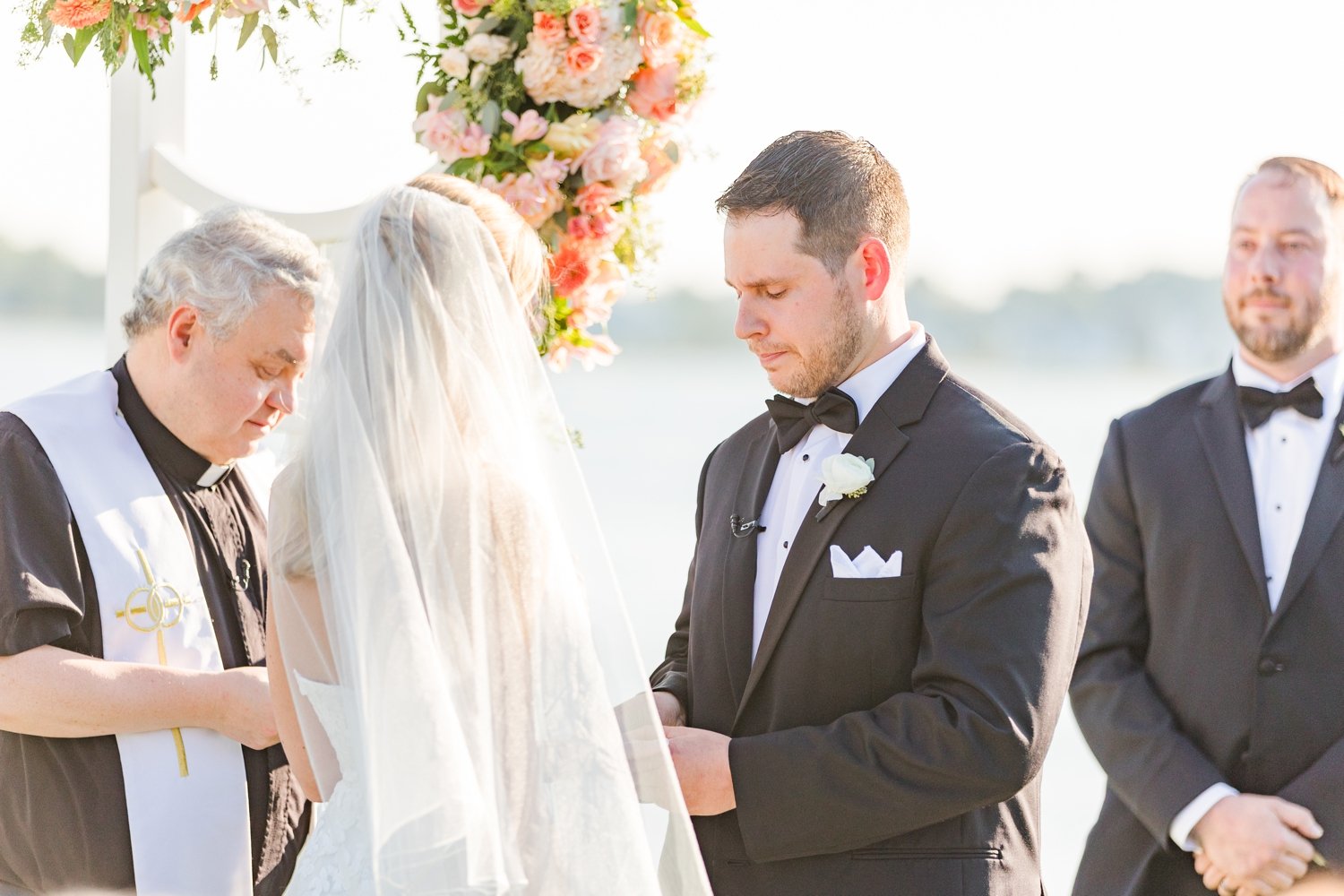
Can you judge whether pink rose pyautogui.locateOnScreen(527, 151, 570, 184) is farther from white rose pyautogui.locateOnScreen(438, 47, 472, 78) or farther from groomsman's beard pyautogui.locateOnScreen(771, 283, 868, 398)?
groomsman's beard pyautogui.locateOnScreen(771, 283, 868, 398)

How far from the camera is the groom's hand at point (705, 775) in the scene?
8.35ft

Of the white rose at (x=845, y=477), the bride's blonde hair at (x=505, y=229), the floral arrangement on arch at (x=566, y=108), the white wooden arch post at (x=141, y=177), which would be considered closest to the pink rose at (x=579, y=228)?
the floral arrangement on arch at (x=566, y=108)

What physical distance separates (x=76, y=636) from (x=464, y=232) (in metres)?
1.28

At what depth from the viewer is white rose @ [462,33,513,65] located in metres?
3.37

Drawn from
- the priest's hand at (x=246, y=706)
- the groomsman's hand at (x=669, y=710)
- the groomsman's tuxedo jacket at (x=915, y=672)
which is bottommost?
the priest's hand at (x=246, y=706)

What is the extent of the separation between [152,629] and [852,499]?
1.51 m

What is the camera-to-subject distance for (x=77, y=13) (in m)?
3.38

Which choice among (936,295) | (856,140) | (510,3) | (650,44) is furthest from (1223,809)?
(936,295)

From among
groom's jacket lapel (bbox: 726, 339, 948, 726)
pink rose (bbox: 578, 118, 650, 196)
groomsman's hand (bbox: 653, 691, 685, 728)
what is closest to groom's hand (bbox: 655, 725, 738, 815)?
groom's jacket lapel (bbox: 726, 339, 948, 726)

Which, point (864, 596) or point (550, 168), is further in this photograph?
point (550, 168)

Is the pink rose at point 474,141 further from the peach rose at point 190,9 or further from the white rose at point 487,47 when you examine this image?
the peach rose at point 190,9

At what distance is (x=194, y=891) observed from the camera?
10.0ft

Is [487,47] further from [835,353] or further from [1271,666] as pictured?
[1271,666]

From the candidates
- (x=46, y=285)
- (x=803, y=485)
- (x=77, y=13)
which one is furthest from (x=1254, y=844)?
(x=46, y=285)
